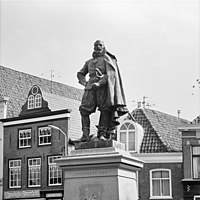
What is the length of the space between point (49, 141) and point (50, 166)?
147 cm

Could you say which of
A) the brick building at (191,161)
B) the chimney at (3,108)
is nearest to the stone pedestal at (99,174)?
the brick building at (191,161)

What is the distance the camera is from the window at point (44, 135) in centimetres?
3484

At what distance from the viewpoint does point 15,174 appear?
35.7 m

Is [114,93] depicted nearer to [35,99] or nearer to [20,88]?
[35,99]

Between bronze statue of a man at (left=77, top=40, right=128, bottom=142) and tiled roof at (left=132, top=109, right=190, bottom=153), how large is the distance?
2001 cm

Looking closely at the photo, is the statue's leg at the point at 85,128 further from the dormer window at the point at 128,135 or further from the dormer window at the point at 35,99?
the dormer window at the point at 35,99

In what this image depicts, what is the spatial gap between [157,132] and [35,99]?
8.31 meters

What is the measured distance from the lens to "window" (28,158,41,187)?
34.8 meters

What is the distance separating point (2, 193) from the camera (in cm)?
3600

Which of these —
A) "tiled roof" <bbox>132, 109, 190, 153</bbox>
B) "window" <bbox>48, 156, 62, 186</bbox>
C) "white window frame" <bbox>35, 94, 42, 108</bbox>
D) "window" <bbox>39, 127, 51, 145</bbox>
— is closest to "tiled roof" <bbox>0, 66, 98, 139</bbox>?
"white window frame" <bbox>35, 94, 42, 108</bbox>

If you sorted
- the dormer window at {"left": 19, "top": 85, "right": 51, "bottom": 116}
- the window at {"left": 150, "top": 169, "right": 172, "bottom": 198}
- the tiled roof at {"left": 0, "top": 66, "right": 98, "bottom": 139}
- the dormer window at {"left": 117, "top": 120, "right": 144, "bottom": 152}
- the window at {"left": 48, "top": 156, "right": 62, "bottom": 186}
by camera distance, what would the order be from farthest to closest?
the tiled roof at {"left": 0, "top": 66, "right": 98, "bottom": 139} → the dormer window at {"left": 19, "top": 85, "right": 51, "bottom": 116} → the window at {"left": 48, "top": 156, "right": 62, "bottom": 186} → the dormer window at {"left": 117, "top": 120, "right": 144, "bottom": 152} → the window at {"left": 150, "top": 169, "right": 172, "bottom": 198}

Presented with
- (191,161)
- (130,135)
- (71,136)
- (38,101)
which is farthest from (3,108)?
(191,161)

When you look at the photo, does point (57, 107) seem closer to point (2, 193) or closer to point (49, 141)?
point (49, 141)

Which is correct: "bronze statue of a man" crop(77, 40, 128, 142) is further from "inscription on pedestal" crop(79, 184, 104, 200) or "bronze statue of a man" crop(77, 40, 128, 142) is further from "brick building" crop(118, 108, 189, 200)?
"brick building" crop(118, 108, 189, 200)
